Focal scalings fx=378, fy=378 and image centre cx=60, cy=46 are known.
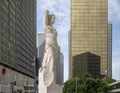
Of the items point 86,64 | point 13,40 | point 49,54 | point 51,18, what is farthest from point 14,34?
point 86,64

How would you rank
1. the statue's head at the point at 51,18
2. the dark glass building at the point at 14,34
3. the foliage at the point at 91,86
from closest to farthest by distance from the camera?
the statue's head at the point at 51,18 < the dark glass building at the point at 14,34 < the foliage at the point at 91,86

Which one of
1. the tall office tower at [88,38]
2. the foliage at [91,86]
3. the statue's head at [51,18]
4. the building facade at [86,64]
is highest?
the tall office tower at [88,38]

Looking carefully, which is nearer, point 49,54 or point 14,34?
point 49,54

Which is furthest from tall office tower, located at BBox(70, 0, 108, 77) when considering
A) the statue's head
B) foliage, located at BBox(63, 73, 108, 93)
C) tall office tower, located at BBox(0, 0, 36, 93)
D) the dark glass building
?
the statue's head

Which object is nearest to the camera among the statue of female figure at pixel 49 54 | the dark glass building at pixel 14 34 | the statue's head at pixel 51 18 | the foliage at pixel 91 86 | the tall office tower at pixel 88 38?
the statue of female figure at pixel 49 54

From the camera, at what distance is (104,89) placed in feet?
344

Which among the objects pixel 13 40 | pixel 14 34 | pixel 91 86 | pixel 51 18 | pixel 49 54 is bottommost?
pixel 91 86

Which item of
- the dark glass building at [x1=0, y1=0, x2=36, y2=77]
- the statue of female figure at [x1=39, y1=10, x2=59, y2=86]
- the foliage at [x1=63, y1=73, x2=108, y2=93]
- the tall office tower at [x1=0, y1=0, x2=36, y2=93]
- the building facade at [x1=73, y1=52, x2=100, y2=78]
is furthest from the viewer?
the building facade at [x1=73, y1=52, x2=100, y2=78]

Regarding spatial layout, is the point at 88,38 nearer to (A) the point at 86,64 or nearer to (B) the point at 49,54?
(A) the point at 86,64

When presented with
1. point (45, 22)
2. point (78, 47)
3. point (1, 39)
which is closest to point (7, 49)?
point (1, 39)

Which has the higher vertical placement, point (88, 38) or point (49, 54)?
point (88, 38)

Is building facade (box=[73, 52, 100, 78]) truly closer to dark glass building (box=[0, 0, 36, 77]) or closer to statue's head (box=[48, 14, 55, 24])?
dark glass building (box=[0, 0, 36, 77])

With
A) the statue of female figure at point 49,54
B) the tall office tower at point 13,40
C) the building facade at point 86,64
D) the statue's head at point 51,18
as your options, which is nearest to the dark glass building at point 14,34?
the tall office tower at point 13,40

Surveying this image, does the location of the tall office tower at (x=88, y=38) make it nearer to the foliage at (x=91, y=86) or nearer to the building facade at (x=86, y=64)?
the building facade at (x=86, y=64)
